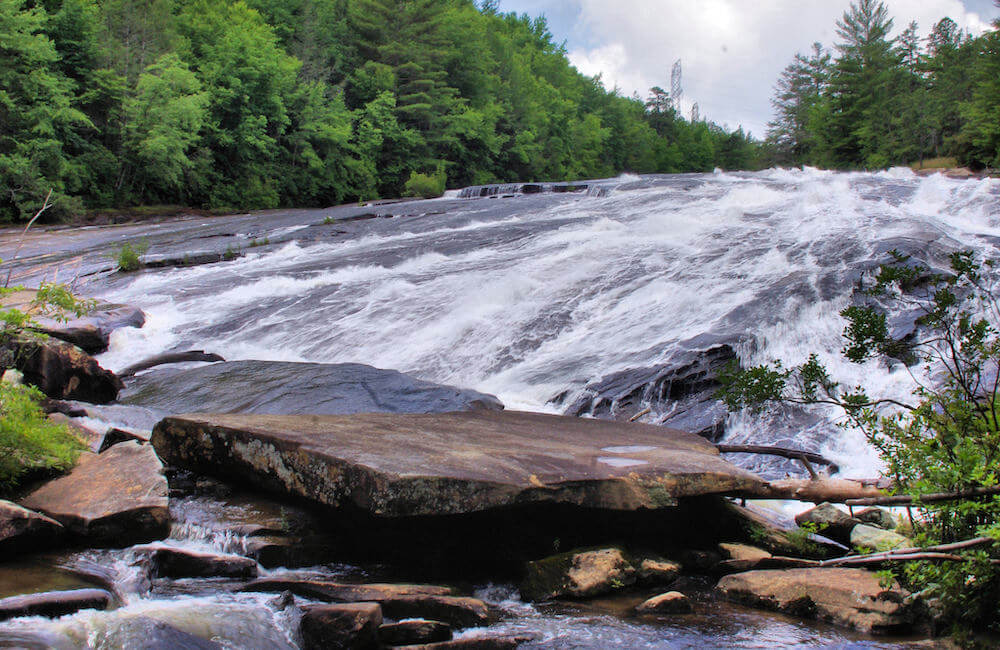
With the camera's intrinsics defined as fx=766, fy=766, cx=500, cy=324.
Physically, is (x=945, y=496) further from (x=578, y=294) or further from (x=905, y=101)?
(x=905, y=101)

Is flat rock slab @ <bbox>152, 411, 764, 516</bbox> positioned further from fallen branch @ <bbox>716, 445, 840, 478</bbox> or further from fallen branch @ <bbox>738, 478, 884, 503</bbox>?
fallen branch @ <bbox>738, 478, 884, 503</bbox>

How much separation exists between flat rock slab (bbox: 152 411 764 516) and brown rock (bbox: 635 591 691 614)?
0.60 meters

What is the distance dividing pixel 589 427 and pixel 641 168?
76.0 metres

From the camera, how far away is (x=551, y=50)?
271 feet

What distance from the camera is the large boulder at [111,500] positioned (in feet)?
13.1

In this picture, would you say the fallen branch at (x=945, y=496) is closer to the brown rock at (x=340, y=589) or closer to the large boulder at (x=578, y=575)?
the large boulder at (x=578, y=575)

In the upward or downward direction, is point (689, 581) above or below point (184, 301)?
below

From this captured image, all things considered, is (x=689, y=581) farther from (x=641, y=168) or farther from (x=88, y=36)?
(x=641, y=168)

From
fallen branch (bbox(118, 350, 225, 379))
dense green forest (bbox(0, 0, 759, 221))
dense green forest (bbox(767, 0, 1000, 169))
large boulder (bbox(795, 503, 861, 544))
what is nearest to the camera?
large boulder (bbox(795, 503, 861, 544))

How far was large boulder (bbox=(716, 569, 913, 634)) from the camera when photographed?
371 centimetres

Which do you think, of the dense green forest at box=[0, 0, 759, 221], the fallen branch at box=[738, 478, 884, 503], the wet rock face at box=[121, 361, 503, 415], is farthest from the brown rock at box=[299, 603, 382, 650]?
the dense green forest at box=[0, 0, 759, 221]

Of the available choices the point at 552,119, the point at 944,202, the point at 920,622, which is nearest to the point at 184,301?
the point at 920,622

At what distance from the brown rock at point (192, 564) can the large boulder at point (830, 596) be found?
259cm

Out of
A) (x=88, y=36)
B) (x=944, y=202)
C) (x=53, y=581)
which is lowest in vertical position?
(x=53, y=581)
